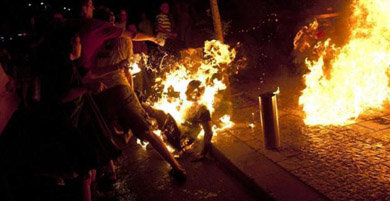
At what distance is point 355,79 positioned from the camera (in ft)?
20.5

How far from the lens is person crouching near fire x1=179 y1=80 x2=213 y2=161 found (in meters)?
5.54

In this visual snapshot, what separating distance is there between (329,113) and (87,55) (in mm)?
4356

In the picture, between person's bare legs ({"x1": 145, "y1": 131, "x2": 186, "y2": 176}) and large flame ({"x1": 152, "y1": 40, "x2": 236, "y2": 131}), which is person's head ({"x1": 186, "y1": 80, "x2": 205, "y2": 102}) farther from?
person's bare legs ({"x1": 145, "y1": 131, "x2": 186, "y2": 176})

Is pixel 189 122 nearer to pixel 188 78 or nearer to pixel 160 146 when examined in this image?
pixel 188 78

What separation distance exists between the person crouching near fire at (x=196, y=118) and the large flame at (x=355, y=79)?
1.90m

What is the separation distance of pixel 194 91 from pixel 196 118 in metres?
0.49

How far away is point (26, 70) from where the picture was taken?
3662 millimetres

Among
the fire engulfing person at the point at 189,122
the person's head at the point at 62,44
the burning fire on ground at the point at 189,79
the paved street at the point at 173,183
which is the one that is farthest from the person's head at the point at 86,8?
the paved street at the point at 173,183

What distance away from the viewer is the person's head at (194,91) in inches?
230

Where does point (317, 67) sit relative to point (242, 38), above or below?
below

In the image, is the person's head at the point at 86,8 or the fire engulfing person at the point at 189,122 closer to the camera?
the person's head at the point at 86,8

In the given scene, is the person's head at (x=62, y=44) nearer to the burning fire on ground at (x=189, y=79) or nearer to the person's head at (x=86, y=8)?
the person's head at (x=86, y=8)

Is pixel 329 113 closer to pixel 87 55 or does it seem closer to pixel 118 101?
pixel 118 101

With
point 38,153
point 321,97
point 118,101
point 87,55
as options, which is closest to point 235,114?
point 321,97
